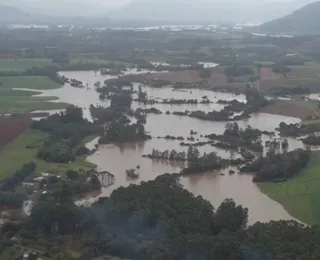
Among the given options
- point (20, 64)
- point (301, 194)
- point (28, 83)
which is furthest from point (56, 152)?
point (20, 64)

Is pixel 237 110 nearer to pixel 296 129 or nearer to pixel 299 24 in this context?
pixel 296 129

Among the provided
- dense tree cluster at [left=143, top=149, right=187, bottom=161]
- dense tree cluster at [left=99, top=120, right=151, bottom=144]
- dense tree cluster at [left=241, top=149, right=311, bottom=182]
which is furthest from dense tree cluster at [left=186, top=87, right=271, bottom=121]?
dense tree cluster at [left=241, top=149, right=311, bottom=182]

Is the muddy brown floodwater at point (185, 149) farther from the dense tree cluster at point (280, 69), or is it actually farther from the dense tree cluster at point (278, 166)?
the dense tree cluster at point (280, 69)

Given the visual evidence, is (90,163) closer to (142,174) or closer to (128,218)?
(142,174)

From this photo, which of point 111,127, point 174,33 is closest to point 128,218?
point 111,127

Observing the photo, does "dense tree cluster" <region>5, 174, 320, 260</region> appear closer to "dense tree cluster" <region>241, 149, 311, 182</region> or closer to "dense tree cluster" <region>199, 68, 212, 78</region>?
"dense tree cluster" <region>241, 149, 311, 182</region>

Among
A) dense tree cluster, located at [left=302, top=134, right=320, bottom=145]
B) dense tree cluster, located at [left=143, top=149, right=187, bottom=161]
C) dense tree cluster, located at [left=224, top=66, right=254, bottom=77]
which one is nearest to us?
dense tree cluster, located at [left=143, top=149, right=187, bottom=161]

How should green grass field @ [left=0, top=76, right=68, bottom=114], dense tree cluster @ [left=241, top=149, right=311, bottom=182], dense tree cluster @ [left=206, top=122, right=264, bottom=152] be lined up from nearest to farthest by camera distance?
dense tree cluster @ [left=241, top=149, right=311, bottom=182] → dense tree cluster @ [left=206, top=122, right=264, bottom=152] → green grass field @ [left=0, top=76, right=68, bottom=114]

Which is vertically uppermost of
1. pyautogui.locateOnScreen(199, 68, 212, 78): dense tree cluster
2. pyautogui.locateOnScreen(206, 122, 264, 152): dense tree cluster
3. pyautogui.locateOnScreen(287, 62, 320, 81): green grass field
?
pyautogui.locateOnScreen(287, 62, 320, 81): green grass field
